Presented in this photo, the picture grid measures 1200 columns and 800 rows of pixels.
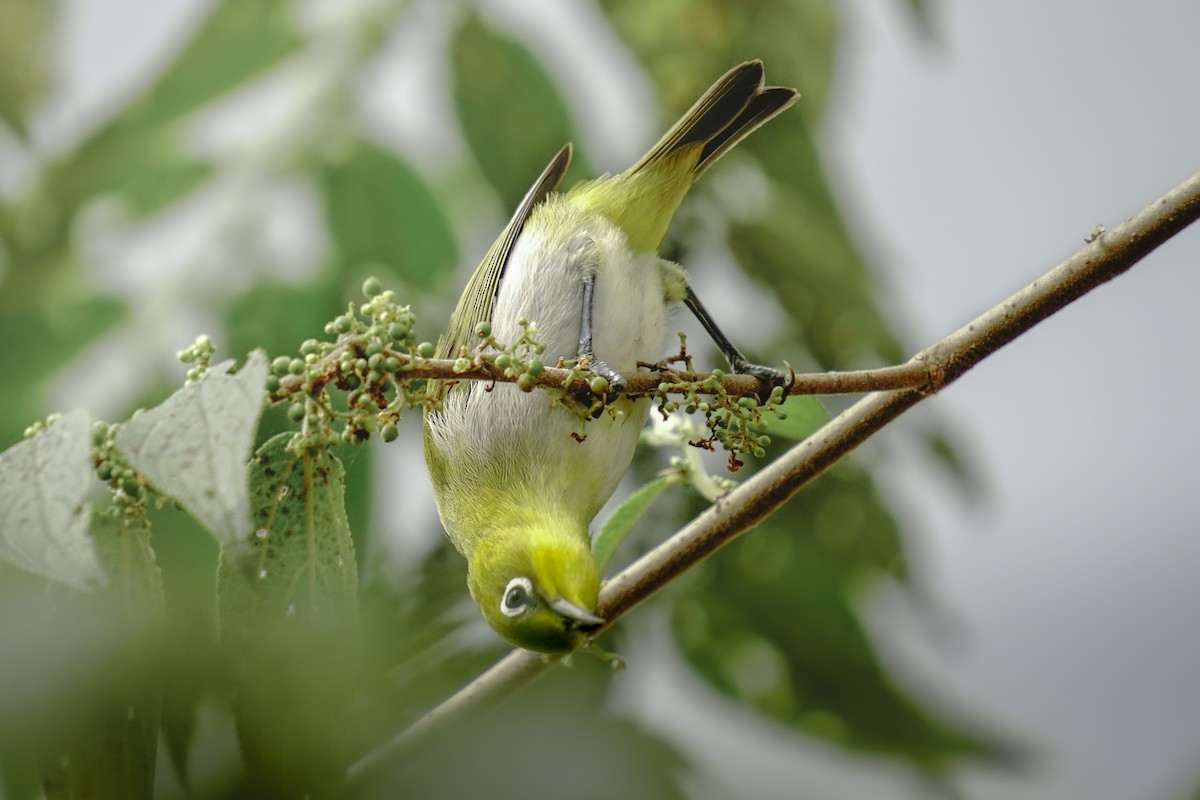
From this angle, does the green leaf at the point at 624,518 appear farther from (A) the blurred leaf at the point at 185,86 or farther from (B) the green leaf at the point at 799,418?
(A) the blurred leaf at the point at 185,86

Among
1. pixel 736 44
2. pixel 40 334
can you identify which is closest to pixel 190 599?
pixel 40 334

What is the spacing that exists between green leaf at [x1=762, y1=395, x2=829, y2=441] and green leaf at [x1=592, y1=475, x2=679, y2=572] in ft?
0.47

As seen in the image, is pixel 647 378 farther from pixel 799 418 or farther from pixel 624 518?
pixel 624 518

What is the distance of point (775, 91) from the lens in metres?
0.96

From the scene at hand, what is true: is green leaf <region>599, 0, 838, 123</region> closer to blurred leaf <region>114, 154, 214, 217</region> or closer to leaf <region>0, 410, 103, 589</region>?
blurred leaf <region>114, 154, 214, 217</region>

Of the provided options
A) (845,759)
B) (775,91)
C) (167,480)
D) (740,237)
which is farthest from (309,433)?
(845,759)

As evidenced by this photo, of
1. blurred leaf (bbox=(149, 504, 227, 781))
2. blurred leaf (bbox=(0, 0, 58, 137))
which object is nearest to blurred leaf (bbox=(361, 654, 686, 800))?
blurred leaf (bbox=(149, 504, 227, 781))

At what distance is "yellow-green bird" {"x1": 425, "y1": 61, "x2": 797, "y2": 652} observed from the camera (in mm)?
924

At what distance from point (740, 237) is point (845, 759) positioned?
0.62 meters

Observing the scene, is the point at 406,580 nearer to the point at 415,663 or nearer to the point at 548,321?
the point at 415,663

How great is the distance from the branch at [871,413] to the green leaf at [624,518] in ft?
0.22

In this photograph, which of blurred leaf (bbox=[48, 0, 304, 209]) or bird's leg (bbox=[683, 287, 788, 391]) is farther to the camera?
blurred leaf (bbox=[48, 0, 304, 209])

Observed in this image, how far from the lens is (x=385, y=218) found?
3.64 ft

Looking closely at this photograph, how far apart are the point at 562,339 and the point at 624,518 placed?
182 millimetres
